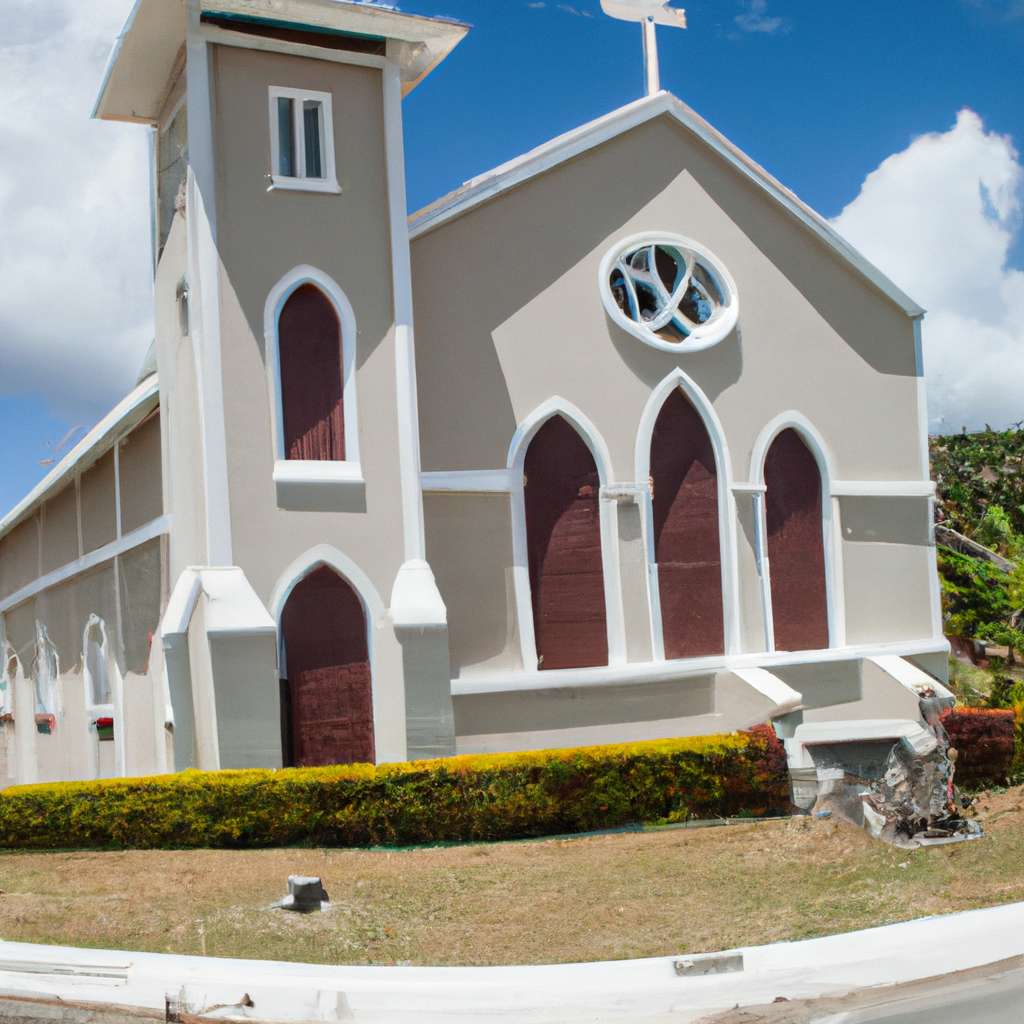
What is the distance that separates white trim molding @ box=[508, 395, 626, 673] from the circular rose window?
63.8 inches

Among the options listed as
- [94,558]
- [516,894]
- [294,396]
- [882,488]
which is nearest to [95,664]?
[94,558]

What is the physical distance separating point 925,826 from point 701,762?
2.62m

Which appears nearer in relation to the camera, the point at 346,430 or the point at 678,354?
the point at 346,430

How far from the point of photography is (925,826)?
963 cm

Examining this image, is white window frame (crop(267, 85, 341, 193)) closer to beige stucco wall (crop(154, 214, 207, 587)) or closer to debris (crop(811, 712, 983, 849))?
beige stucco wall (crop(154, 214, 207, 587))

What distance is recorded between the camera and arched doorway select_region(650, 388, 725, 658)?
15258mm

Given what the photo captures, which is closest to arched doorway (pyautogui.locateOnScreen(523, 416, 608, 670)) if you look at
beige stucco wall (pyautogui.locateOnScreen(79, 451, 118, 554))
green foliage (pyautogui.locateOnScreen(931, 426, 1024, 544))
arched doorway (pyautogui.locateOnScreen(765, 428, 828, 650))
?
arched doorway (pyautogui.locateOnScreen(765, 428, 828, 650))

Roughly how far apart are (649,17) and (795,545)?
8276 mm

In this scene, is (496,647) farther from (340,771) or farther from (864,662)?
(864,662)

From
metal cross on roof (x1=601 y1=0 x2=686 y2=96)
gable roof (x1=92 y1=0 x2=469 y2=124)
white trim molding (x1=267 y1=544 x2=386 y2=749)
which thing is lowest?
white trim molding (x1=267 y1=544 x2=386 y2=749)

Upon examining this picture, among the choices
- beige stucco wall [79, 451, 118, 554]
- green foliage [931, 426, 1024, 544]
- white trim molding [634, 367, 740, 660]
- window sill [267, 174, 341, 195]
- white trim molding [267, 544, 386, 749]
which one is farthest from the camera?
green foliage [931, 426, 1024, 544]

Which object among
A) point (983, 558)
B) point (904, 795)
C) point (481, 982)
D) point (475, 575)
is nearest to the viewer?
point (481, 982)

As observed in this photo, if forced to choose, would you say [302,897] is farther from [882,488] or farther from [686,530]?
[882,488]

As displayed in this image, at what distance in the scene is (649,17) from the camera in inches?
661
